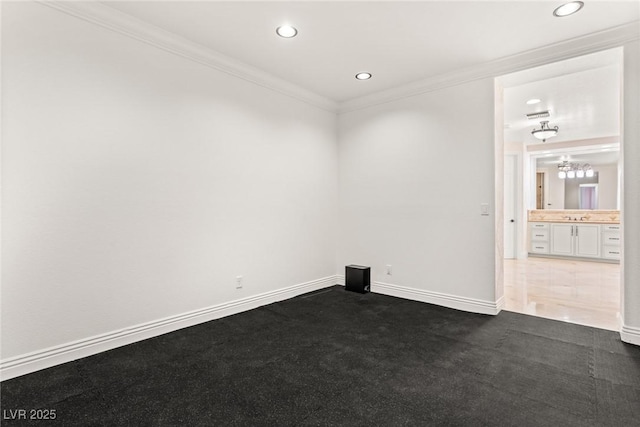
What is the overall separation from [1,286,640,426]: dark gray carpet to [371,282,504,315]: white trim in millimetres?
356

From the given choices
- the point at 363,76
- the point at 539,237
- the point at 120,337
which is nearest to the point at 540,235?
the point at 539,237

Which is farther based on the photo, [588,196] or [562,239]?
[588,196]

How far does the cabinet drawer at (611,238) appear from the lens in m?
6.67

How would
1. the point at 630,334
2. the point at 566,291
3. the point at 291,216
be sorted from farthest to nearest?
the point at 566,291 < the point at 291,216 < the point at 630,334

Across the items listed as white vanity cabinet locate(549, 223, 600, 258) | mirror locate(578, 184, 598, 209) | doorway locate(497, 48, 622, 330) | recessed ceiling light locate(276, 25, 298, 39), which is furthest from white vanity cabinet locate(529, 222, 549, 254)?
recessed ceiling light locate(276, 25, 298, 39)

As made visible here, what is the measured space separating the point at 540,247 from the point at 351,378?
7360 mm

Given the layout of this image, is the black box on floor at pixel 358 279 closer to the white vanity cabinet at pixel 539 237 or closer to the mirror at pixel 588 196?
the white vanity cabinet at pixel 539 237

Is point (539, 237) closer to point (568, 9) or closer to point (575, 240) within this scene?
point (575, 240)

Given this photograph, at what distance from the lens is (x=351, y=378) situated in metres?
2.18

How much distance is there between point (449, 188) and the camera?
12.5 ft

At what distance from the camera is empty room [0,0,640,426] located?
2088mm

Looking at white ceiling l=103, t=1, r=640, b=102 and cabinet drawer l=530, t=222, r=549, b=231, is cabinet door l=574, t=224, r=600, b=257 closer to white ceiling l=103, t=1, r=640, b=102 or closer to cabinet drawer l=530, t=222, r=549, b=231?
cabinet drawer l=530, t=222, r=549, b=231

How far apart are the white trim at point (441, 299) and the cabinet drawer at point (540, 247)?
491cm

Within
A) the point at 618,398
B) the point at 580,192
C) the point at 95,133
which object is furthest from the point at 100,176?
the point at 580,192
